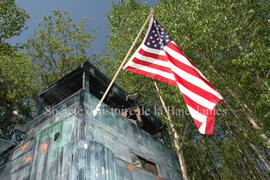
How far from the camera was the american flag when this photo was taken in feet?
17.0

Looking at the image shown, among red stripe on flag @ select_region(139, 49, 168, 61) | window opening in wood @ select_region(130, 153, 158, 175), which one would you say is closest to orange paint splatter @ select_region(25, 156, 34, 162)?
window opening in wood @ select_region(130, 153, 158, 175)

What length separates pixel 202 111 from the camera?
5.21 m

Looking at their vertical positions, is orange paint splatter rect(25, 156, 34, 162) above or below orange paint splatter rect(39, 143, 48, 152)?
below

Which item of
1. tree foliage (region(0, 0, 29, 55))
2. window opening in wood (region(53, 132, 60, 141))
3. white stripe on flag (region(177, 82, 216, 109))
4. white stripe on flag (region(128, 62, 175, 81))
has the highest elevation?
tree foliage (region(0, 0, 29, 55))

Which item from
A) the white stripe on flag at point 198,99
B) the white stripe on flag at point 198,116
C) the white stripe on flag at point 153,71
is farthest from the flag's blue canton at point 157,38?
the white stripe on flag at point 198,116

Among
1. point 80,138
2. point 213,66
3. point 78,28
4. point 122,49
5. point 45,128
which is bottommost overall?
point 80,138

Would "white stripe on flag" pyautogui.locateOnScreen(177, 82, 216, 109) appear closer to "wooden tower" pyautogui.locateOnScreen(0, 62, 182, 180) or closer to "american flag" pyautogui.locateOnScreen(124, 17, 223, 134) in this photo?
"american flag" pyautogui.locateOnScreen(124, 17, 223, 134)

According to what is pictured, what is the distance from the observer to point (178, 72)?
6.18m

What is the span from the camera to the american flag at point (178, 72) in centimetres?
519

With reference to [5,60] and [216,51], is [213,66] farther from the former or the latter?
[5,60]

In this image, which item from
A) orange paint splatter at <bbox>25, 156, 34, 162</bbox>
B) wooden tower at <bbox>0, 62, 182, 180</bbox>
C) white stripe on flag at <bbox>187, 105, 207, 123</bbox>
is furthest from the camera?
orange paint splatter at <bbox>25, 156, 34, 162</bbox>

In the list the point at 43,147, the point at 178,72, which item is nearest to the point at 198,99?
the point at 178,72

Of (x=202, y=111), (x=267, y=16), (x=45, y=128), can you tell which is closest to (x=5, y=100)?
(x=45, y=128)

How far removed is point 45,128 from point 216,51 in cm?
890
